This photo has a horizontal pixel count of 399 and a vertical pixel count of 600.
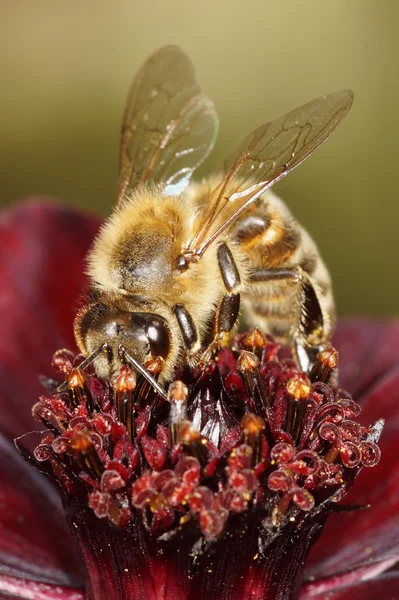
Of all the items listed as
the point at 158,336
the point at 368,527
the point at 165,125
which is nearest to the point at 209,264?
the point at 158,336

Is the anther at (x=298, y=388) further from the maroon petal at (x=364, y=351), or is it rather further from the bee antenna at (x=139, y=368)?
the maroon petal at (x=364, y=351)


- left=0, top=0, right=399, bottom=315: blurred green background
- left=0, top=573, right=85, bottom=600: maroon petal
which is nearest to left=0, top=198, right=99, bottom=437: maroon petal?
left=0, top=573, right=85, bottom=600: maroon petal

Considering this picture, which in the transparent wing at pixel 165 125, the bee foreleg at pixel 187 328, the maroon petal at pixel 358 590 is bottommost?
the maroon petal at pixel 358 590

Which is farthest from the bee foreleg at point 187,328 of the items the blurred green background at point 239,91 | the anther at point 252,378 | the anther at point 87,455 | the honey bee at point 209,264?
the blurred green background at point 239,91

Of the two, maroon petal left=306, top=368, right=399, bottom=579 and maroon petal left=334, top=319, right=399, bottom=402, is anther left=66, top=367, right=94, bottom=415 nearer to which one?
maroon petal left=306, top=368, right=399, bottom=579

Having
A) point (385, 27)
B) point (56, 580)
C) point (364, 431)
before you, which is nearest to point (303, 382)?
point (364, 431)

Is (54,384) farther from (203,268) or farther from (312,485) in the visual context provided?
(312,485)
